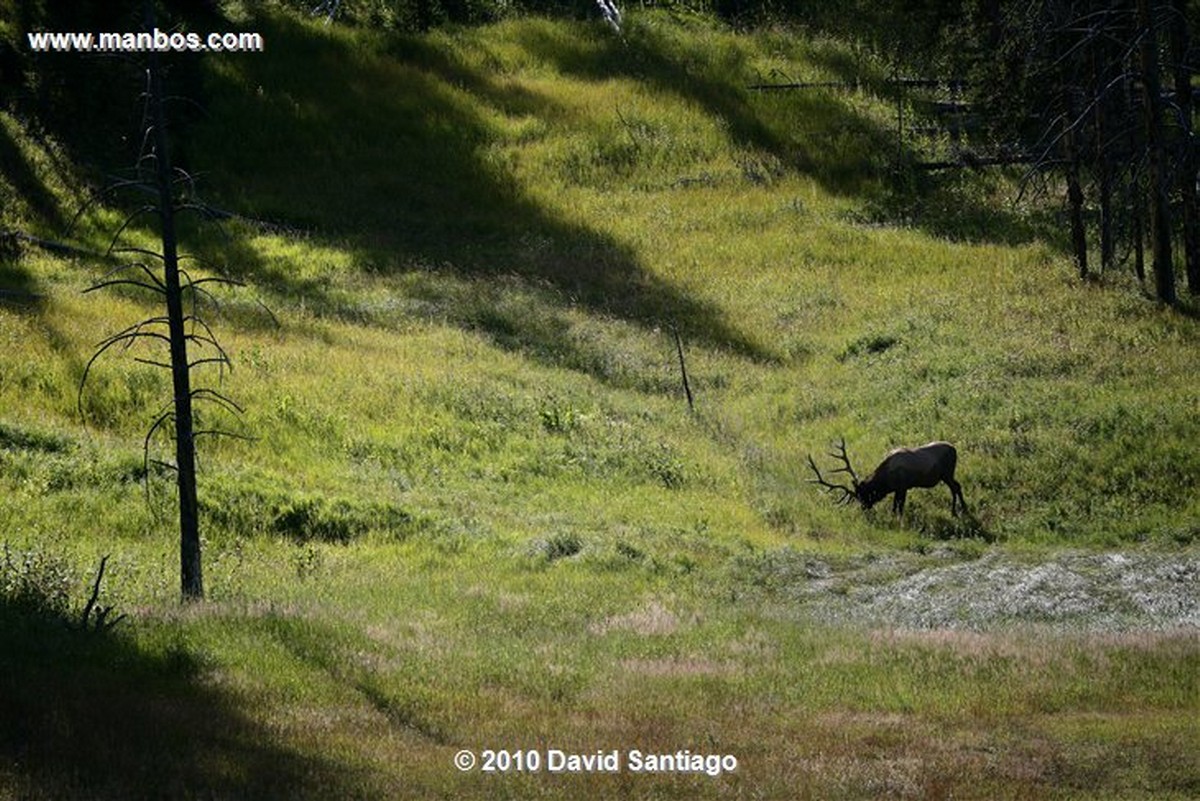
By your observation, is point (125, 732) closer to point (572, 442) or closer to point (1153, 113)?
point (572, 442)

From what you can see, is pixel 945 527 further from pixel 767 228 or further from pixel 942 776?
pixel 767 228

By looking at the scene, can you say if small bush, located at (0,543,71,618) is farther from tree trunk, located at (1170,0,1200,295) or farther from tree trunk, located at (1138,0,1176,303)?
tree trunk, located at (1170,0,1200,295)

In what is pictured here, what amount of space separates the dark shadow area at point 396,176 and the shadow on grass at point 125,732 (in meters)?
28.0

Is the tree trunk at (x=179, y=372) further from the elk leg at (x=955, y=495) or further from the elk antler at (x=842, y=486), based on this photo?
the elk leg at (x=955, y=495)

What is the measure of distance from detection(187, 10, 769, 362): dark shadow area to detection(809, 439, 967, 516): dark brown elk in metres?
14.5

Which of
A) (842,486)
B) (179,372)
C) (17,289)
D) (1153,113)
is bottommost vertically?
(842,486)

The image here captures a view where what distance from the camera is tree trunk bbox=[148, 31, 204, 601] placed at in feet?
59.0

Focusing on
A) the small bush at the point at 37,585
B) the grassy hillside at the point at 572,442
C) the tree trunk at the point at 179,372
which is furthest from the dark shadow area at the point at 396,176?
the small bush at the point at 37,585

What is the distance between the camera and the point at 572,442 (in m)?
30.7

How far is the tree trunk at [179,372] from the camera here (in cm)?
1798

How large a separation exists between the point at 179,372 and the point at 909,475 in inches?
574

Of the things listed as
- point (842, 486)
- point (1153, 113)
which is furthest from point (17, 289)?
point (1153, 113)

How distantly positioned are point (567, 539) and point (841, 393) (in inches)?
502

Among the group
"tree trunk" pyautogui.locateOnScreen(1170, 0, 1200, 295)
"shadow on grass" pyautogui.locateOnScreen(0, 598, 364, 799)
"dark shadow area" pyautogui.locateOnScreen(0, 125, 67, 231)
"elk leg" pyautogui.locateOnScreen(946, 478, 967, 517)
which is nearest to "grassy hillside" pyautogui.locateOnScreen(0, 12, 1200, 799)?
"shadow on grass" pyautogui.locateOnScreen(0, 598, 364, 799)
